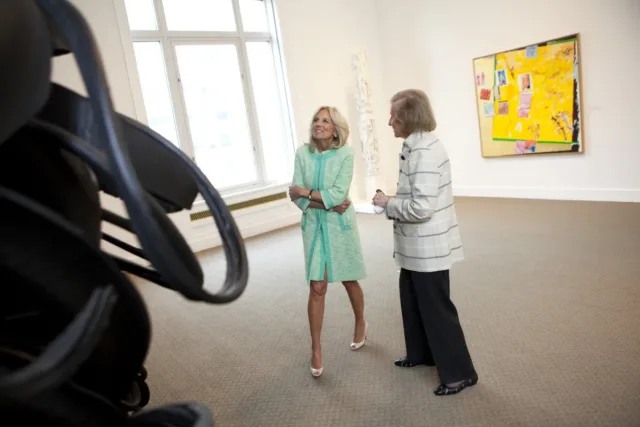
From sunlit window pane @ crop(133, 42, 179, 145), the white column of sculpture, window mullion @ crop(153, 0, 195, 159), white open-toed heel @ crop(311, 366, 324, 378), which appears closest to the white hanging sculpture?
the white column of sculpture

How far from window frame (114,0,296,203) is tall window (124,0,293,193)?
12mm

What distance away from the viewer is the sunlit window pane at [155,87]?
5543 mm

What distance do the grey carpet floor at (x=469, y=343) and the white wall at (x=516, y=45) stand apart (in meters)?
1.26

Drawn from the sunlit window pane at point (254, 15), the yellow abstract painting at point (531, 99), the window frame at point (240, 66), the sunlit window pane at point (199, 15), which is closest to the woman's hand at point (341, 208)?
the window frame at point (240, 66)

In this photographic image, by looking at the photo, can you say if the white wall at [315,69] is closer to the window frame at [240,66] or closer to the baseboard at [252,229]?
the baseboard at [252,229]

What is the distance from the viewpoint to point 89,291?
0.48m

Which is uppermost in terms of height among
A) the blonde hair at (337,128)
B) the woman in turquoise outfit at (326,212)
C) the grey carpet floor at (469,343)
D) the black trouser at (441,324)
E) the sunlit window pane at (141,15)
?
the sunlit window pane at (141,15)

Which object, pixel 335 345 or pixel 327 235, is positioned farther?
pixel 335 345

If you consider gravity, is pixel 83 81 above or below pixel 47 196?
above

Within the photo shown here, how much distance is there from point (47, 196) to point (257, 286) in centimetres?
355

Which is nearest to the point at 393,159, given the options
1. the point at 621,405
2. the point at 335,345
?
the point at 335,345

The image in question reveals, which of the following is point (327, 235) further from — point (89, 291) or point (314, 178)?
point (89, 291)

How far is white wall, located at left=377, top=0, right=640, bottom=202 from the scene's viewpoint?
501 cm

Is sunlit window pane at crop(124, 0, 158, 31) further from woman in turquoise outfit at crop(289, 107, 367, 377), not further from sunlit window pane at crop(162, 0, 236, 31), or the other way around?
woman in turquoise outfit at crop(289, 107, 367, 377)
